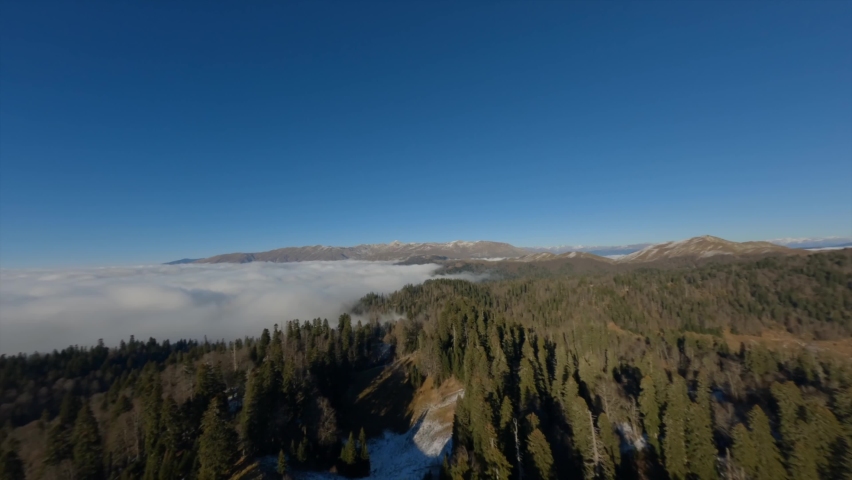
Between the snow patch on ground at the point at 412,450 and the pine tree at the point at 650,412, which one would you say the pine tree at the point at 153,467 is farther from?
the pine tree at the point at 650,412

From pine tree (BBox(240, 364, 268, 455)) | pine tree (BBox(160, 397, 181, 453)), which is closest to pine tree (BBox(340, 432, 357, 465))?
pine tree (BBox(240, 364, 268, 455))

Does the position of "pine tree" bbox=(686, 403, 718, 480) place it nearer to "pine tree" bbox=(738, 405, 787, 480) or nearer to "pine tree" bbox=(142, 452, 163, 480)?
"pine tree" bbox=(738, 405, 787, 480)

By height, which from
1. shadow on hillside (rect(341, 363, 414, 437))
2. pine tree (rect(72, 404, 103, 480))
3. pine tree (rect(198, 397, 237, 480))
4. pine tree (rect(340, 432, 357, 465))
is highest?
pine tree (rect(198, 397, 237, 480))

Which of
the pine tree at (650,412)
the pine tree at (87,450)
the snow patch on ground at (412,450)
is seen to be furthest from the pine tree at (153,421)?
the pine tree at (650,412)

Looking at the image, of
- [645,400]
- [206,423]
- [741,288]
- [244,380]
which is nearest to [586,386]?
[645,400]

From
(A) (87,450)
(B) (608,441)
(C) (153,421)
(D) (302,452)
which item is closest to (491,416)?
(B) (608,441)

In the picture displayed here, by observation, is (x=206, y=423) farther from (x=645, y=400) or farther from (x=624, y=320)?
(x=624, y=320)
